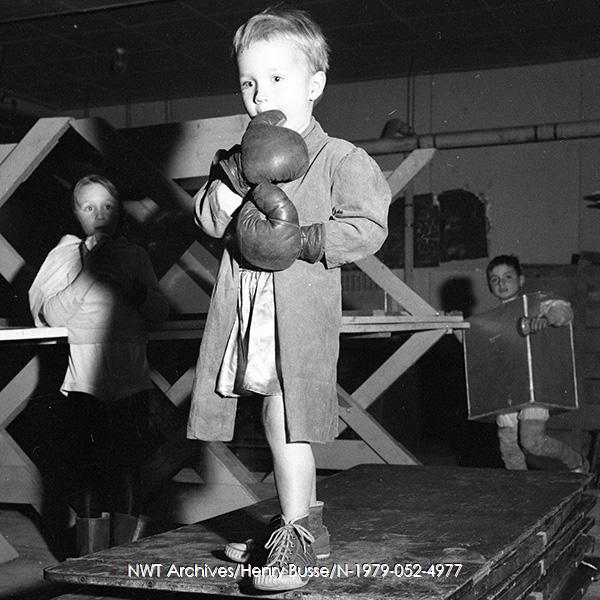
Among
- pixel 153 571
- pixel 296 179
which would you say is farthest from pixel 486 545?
pixel 296 179

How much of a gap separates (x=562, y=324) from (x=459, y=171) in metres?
3.83

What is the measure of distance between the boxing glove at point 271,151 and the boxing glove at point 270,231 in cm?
3

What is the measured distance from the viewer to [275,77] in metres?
1.78

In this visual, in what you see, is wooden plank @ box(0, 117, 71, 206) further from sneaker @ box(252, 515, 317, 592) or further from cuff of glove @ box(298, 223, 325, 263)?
sneaker @ box(252, 515, 317, 592)

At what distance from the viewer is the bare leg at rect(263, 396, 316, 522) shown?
1777 mm

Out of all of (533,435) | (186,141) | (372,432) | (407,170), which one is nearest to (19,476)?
(186,141)

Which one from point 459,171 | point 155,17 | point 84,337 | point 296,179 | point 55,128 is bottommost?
point 84,337

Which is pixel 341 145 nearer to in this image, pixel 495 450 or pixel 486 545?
pixel 486 545

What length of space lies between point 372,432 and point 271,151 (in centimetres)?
333

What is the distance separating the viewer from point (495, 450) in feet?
24.0

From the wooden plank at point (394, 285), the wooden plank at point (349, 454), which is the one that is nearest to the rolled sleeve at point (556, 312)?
the wooden plank at point (394, 285)

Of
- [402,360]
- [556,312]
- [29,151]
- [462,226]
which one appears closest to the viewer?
[29,151]

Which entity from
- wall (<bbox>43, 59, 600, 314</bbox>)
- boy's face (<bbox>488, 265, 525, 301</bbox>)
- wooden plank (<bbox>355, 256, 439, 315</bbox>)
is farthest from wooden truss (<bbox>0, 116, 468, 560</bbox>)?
wall (<bbox>43, 59, 600, 314</bbox>)

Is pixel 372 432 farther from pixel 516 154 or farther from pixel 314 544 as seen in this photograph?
pixel 516 154
